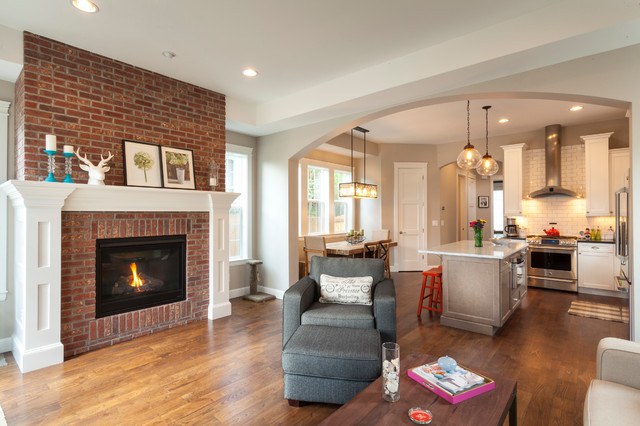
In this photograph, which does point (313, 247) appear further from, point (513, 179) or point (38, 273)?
point (513, 179)

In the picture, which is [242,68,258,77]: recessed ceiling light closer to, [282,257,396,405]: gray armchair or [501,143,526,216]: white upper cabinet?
[282,257,396,405]: gray armchair

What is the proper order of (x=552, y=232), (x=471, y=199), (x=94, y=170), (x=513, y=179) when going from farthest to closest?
(x=471, y=199), (x=513, y=179), (x=552, y=232), (x=94, y=170)

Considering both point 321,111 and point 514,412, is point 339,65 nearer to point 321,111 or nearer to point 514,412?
point 321,111

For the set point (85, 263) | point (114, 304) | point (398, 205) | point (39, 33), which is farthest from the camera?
point (398, 205)

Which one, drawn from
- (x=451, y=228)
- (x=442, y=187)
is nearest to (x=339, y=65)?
(x=442, y=187)

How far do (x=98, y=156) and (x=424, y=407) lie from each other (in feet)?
11.6

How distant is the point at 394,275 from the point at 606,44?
5355mm

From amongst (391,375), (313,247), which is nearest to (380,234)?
(313,247)

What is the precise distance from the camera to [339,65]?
353 centimetres

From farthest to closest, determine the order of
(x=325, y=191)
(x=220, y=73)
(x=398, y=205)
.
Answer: (x=398, y=205) < (x=325, y=191) < (x=220, y=73)

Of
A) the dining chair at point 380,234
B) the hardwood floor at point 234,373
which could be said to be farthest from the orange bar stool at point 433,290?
the dining chair at point 380,234

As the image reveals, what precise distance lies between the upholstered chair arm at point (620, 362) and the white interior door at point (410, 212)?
5.81 m

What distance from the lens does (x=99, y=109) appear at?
10.9 feet

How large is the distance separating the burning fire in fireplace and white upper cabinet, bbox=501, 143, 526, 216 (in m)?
6.25
